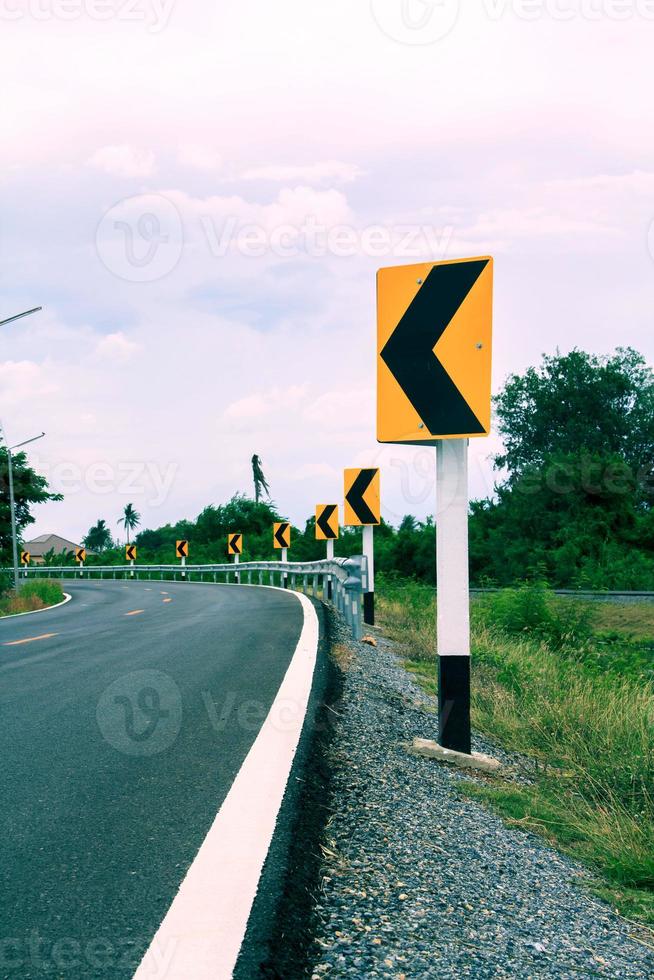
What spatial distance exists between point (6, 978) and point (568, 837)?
9.50 feet

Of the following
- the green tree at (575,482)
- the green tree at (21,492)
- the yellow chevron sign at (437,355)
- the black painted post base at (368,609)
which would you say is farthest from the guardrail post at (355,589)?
the green tree at (21,492)

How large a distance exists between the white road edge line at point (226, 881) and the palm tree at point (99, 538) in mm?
150190

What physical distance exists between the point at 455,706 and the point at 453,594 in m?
0.67

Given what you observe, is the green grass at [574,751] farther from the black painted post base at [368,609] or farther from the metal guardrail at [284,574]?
the black painted post base at [368,609]

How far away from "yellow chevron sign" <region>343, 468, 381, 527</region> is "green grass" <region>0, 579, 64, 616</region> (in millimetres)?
11924

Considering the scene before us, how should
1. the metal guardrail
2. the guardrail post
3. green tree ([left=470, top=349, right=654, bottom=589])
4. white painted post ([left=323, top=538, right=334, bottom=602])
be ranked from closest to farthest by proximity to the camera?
the guardrail post < the metal guardrail < white painted post ([left=323, top=538, right=334, bottom=602]) < green tree ([left=470, top=349, right=654, bottom=589])

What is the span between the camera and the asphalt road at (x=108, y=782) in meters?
2.69

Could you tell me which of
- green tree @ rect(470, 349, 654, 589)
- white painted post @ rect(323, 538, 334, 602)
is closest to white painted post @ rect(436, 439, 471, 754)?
white painted post @ rect(323, 538, 334, 602)

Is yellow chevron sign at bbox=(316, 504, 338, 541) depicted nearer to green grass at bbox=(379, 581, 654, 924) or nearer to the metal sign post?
green grass at bbox=(379, 581, 654, 924)

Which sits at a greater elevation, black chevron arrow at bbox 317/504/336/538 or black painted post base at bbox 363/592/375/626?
black chevron arrow at bbox 317/504/336/538

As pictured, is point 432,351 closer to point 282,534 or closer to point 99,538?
point 282,534

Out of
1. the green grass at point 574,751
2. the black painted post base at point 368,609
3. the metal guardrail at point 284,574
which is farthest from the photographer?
the black painted post base at point 368,609

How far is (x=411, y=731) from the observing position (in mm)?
6211

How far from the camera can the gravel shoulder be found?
2.65 meters
